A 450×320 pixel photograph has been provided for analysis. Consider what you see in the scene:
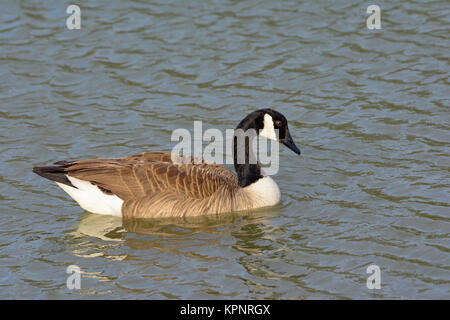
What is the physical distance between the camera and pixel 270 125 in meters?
11.9

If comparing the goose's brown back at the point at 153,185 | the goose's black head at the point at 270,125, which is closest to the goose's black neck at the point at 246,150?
the goose's black head at the point at 270,125

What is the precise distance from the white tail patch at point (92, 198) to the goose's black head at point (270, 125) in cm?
213

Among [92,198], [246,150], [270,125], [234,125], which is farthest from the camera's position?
[234,125]

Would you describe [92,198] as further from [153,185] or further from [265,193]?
[265,193]

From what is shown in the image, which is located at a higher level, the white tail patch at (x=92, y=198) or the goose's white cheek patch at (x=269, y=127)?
the goose's white cheek patch at (x=269, y=127)

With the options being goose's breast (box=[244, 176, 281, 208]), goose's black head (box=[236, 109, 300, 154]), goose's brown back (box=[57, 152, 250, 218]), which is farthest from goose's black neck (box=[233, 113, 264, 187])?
goose's brown back (box=[57, 152, 250, 218])

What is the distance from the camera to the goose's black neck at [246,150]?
1194 centimetres

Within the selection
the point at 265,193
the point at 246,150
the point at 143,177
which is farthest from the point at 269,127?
the point at 143,177

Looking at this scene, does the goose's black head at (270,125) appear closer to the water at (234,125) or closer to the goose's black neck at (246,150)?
the goose's black neck at (246,150)

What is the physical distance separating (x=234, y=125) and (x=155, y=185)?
3.03 meters

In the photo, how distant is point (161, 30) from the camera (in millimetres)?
17656

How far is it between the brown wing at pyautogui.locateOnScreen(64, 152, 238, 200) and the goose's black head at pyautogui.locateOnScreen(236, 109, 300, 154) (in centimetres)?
102

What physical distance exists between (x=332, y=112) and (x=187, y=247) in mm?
4927
